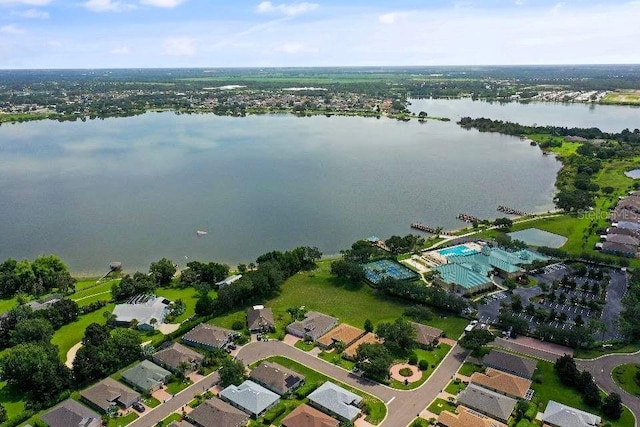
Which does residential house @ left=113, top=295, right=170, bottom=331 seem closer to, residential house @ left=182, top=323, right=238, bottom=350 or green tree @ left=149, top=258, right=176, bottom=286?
green tree @ left=149, top=258, right=176, bottom=286

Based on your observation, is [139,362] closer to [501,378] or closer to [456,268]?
[501,378]

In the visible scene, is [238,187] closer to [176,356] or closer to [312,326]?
[312,326]

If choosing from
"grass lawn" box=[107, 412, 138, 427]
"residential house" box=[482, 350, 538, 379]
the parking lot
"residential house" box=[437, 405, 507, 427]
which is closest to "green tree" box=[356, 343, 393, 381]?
"residential house" box=[437, 405, 507, 427]

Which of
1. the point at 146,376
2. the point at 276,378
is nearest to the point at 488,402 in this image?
the point at 276,378

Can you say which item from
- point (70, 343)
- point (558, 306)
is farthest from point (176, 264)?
point (558, 306)

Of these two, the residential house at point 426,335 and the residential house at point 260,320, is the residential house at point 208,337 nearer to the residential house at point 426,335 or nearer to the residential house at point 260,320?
the residential house at point 260,320

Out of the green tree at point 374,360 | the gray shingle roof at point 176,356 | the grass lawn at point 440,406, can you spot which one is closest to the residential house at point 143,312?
the gray shingle roof at point 176,356
